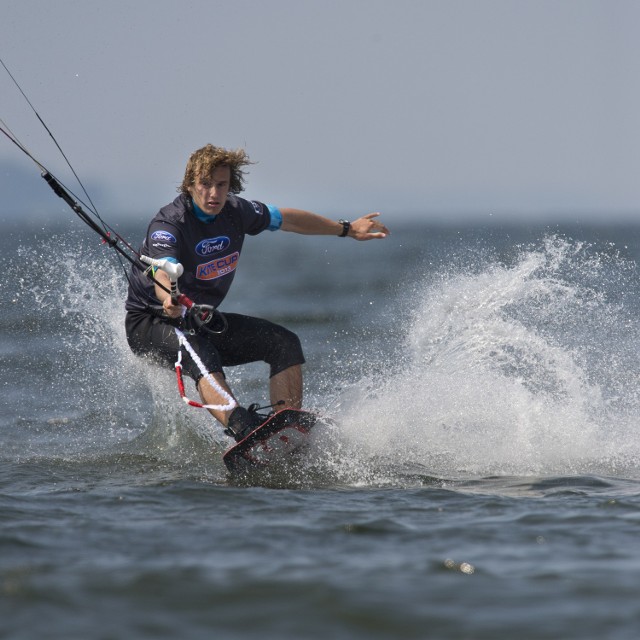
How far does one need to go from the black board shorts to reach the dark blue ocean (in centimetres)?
49

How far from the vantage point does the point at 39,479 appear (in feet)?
21.2

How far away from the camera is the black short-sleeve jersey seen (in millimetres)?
6594

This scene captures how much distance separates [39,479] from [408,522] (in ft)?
8.34

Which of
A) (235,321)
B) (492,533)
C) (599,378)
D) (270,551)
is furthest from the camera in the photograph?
(599,378)

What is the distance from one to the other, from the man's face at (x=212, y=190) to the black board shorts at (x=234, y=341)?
791mm

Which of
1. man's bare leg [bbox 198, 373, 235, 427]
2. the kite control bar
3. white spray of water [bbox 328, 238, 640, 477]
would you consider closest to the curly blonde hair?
the kite control bar

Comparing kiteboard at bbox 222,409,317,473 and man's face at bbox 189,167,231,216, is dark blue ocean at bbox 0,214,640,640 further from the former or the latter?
man's face at bbox 189,167,231,216

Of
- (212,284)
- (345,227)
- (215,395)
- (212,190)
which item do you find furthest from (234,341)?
(345,227)

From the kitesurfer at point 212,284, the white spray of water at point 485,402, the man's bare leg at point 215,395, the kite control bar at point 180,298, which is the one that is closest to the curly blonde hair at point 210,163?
the kitesurfer at point 212,284

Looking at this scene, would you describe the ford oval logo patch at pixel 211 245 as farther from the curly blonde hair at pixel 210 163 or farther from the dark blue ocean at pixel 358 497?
the dark blue ocean at pixel 358 497

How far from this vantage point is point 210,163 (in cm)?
650

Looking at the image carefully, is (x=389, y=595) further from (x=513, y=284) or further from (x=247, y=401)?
(x=247, y=401)

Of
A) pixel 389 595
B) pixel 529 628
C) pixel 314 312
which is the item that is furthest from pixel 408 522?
pixel 314 312

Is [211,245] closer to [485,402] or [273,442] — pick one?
[273,442]
